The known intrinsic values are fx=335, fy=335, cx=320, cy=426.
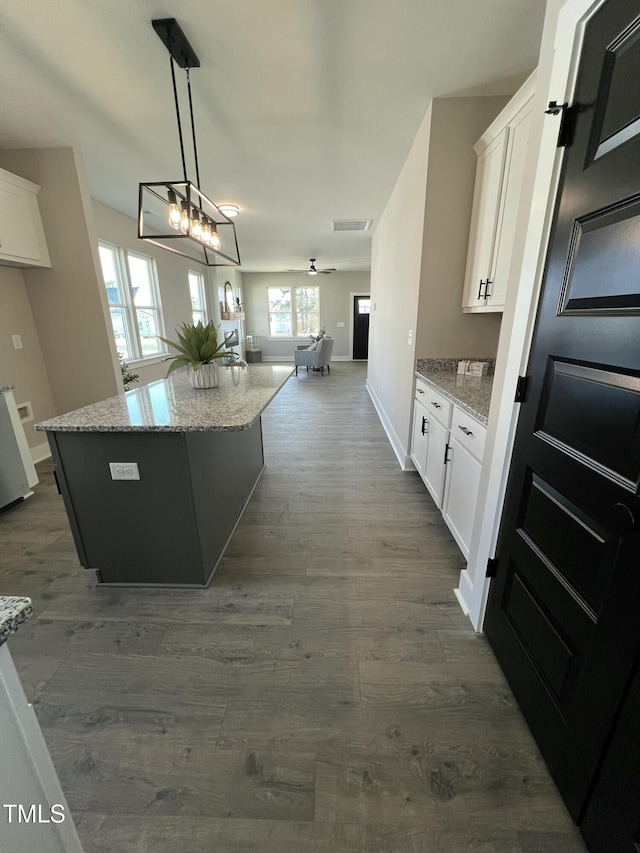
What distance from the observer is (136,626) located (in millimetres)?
1621

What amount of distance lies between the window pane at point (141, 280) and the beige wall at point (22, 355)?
1.86 m

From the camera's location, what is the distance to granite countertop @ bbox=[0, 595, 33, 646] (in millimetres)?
513

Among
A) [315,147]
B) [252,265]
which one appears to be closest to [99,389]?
[315,147]

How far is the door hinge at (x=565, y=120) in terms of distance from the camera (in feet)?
3.19

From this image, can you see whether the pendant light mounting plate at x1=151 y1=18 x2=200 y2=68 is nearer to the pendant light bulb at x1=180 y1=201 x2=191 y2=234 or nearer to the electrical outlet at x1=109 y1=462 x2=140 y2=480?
the pendant light bulb at x1=180 y1=201 x2=191 y2=234

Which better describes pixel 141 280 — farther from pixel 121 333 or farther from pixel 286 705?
pixel 286 705

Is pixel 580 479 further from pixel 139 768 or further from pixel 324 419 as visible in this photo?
pixel 324 419

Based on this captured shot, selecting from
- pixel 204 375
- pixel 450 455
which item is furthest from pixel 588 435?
pixel 204 375

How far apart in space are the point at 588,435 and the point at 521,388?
1.11ft

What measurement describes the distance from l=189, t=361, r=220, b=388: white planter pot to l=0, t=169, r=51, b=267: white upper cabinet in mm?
2142

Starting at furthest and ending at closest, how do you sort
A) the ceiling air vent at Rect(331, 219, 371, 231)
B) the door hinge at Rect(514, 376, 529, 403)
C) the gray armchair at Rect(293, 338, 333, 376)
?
Answer: the gray armchair at Rect(293, 338, 333, 376) < the ceiling air vent at Rect(331, 219, 371, 231) < the door hinge at Rect(514, 376, 529, 403)

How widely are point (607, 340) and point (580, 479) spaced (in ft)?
1.25

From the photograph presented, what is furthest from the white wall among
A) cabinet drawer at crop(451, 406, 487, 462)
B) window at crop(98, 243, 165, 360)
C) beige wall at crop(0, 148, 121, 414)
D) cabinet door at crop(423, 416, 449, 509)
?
window at crop(98, 243, 165, 360)

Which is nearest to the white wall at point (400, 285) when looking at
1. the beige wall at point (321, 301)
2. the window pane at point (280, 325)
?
the beige wall at point (321, 301)
